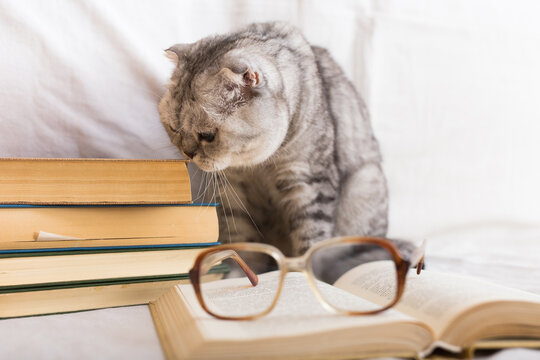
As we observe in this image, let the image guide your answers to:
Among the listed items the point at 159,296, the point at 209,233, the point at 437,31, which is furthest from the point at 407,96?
the point at 159,296

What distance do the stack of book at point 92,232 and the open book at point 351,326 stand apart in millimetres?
116

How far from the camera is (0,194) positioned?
30.1 inches

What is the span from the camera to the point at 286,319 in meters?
0.58

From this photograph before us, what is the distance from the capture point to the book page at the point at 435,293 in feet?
2.03

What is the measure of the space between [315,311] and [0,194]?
56 cm

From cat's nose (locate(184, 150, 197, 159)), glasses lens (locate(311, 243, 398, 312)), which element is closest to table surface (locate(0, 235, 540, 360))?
glasses lens (locate(311, 243, 398, 312))

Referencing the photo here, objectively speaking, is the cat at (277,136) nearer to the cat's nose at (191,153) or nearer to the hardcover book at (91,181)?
the cat's nose at (191,153)

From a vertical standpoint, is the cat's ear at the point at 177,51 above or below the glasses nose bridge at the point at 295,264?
above

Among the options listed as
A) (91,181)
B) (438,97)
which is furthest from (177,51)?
(438,97)

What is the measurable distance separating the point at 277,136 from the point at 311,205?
239 millimetres

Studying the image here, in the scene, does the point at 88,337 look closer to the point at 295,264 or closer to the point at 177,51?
the point at 295,264

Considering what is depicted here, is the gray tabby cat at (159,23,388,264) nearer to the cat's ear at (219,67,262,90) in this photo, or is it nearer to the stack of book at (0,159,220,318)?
the cat's ear at (219,67,262,90)

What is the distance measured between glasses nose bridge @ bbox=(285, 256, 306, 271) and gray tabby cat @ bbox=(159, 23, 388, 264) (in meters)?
0.47

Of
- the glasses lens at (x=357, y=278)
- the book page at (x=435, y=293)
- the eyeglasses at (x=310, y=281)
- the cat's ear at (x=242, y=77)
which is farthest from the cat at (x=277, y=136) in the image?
the book page at (x=435, y=293)
